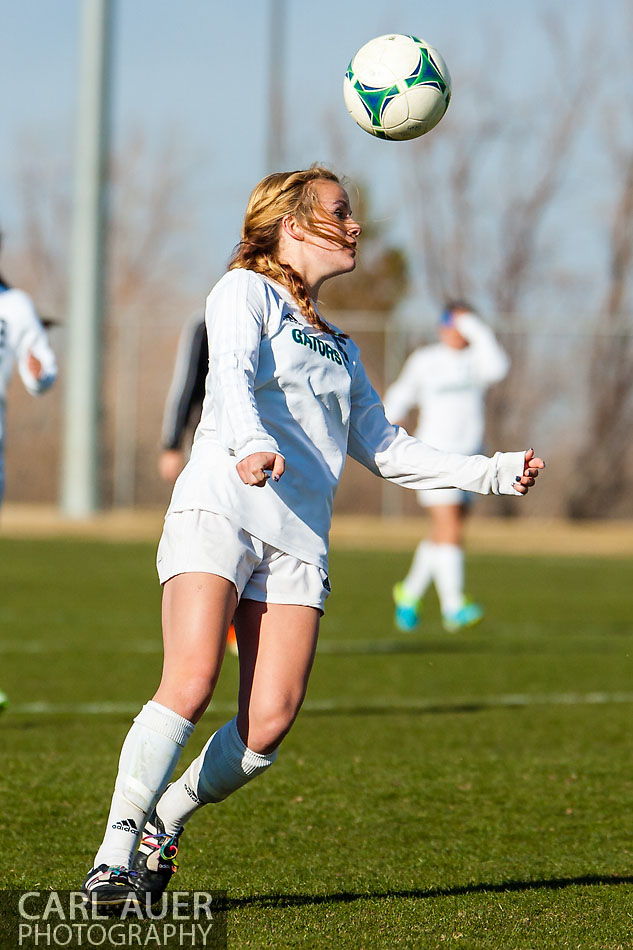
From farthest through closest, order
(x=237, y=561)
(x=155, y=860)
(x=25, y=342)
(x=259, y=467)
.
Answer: (x=25, y=342)
(x=155, y=860)
(x=237, y=561)
(x=259, y=467)

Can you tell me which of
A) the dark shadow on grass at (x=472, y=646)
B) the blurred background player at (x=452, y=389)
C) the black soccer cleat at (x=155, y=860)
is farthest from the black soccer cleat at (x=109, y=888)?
the blurred background player at (x=452, y=389)

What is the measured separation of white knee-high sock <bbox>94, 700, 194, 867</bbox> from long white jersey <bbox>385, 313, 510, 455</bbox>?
8.02 metres

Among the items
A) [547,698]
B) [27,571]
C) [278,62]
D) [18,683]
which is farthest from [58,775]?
[278,62]

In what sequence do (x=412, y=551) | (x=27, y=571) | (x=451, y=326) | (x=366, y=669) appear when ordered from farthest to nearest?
(x=412, y=551) < (x=27, y=571) < (x=451, y=326) < (x=366, y=669)

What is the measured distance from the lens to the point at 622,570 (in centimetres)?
1719

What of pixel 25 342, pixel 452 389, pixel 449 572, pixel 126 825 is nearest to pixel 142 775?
pixel 126 825

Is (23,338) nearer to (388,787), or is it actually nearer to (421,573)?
(388,787)

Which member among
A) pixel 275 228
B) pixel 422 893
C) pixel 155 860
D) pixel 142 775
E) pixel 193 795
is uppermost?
pixel 275 228

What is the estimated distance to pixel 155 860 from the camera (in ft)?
12.5

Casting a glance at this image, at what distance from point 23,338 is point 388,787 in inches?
106

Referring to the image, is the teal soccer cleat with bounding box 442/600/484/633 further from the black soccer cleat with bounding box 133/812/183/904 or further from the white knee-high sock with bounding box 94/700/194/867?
the white knee-high sock with bounding box 94/700/194/867

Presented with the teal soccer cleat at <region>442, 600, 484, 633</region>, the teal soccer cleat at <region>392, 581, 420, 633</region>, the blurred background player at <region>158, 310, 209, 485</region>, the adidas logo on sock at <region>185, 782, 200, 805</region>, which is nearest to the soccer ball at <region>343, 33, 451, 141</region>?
the adidas logo on sock at <region>185, 782, 200, 805</region>

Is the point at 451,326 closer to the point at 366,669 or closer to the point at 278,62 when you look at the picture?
the point at 366,669

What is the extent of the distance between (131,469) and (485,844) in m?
20.4
